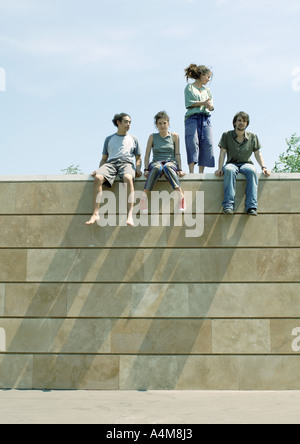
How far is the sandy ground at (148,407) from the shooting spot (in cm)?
754

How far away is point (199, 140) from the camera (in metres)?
11.3

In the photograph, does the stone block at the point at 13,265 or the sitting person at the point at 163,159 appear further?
the stone block at the point at 13,265

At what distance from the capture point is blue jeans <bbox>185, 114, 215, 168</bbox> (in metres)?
11.1

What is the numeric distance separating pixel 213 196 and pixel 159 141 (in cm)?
150

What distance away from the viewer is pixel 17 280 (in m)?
10.6

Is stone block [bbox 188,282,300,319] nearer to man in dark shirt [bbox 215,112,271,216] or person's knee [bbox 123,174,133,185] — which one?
man in dark shirt [bbox 215,112,271,216]

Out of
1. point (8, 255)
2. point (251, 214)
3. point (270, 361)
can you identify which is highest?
point (251, 214)

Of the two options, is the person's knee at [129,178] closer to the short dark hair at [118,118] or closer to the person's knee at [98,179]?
the person's knee at [98,179]

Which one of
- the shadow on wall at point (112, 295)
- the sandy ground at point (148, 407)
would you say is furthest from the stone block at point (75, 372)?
the sandy ground at point (148, 407)

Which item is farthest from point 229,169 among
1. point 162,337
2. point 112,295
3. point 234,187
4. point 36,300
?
point 36,300

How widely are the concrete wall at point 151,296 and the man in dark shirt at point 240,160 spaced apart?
254mm

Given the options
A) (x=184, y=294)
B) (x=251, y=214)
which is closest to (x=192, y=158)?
(x=251, y=214)

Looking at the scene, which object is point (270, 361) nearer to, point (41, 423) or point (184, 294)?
point (184, 294)

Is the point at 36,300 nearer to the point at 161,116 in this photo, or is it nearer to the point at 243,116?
the point at 161,116
